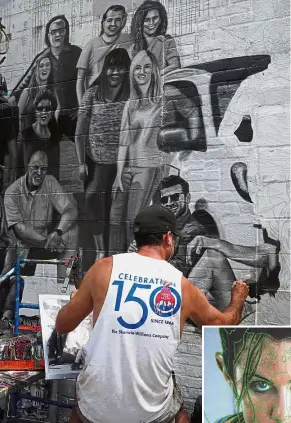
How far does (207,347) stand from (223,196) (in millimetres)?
1506

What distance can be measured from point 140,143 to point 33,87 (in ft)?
4.53

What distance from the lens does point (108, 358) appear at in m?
2.38

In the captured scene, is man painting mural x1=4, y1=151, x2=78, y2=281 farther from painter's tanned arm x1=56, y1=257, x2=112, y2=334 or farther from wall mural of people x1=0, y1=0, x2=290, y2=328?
painter's tanned arm x1=56, y1=257, x2=112, y2=334

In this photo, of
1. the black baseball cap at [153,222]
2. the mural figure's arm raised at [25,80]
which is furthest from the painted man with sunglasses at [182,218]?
the mural figure's arm raised at [25,80]

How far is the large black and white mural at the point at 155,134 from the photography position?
379 cm

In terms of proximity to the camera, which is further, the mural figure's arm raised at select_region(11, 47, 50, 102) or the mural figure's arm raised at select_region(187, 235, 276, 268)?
the mural figure's arm raised at select_region(11, 47, 50, 102)

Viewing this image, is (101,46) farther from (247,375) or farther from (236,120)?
(247,375)

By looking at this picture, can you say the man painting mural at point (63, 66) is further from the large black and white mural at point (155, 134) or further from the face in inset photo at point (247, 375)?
the face in inset photo at point (247, 375)

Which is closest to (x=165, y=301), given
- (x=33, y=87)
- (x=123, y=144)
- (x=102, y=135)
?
(x=123, y=144)

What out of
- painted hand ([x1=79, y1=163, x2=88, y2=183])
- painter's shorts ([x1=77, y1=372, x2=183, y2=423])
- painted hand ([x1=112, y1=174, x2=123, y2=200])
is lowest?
painter's shorts ([x1=77, y1=372, x2=183, y2=423])

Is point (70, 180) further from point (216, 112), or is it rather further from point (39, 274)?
point (216, 112)

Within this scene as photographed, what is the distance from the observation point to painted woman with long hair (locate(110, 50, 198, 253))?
424 centimetres

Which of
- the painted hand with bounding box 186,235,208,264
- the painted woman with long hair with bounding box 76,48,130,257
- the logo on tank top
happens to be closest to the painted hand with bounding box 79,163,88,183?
the painted woman with long hair with bounding box 76,48,130,257

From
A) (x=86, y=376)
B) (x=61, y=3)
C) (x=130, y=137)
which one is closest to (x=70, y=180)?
(x=130, y=137)
